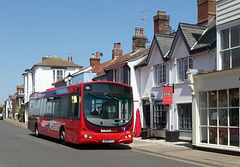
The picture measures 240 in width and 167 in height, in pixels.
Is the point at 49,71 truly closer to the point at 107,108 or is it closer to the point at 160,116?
the point at 160,116

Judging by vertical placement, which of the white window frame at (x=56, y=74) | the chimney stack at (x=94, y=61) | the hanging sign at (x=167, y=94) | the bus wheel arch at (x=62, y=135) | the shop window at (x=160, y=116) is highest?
the chimney stack at (x=94, y=61)

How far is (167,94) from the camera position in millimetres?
20156

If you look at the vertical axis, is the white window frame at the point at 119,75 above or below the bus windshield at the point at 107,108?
above

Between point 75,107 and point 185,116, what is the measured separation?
6903mm

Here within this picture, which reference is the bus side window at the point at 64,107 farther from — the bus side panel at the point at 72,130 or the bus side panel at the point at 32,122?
the bus side panel at the point at 32,122

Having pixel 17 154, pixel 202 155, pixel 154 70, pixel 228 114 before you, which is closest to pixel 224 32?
pixel 228 114

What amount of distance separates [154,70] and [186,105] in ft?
Result: 13.9

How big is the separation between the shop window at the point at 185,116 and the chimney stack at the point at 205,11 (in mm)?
5554

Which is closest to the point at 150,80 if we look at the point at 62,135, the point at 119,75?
the point at 119,75

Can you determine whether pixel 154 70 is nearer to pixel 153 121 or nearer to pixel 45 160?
pixel 153 121

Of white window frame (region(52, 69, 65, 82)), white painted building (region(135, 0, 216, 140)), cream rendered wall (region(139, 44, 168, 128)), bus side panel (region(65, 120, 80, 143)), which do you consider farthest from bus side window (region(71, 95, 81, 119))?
white window frame (region(52, 69, 65, 82))

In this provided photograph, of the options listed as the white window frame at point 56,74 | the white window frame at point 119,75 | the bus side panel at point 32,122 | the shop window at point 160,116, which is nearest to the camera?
the shop window at point 160,116

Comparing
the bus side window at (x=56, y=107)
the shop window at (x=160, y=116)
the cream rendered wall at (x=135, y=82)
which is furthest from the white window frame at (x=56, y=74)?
the bus side window at (x=56, y=107)

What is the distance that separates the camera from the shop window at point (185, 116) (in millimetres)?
19438
